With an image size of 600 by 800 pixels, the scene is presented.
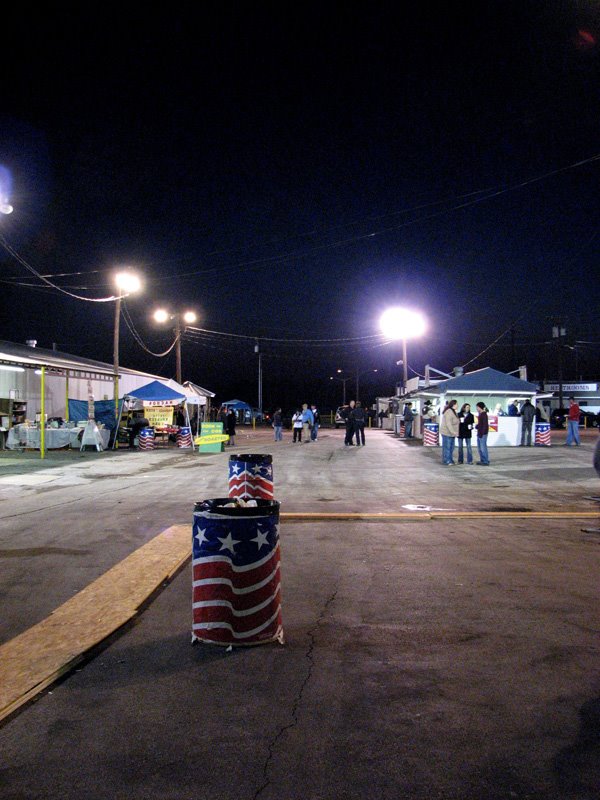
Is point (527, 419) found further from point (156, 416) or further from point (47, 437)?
point (47, 437)

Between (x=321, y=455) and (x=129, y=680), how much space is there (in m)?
19.0

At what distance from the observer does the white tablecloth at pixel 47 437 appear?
81.1 feet

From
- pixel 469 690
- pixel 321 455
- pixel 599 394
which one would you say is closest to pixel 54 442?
pixel 321 455

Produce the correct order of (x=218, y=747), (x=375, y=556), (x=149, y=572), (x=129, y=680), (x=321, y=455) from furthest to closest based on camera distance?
(x=321, y=455), (x=375, y=556), (x=149, y=572), (x=129, y=680), (x=218, y=747)

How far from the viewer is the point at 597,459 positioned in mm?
7621

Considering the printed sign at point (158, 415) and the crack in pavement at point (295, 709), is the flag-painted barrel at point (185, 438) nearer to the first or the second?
the printed sign at point (158, 415)

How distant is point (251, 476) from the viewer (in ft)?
30.5

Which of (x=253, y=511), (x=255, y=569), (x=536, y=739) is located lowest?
(x=536, y=739)

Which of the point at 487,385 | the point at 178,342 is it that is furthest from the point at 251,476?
the point at 178,342

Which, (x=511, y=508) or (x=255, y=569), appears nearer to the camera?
(x=255, y=569)

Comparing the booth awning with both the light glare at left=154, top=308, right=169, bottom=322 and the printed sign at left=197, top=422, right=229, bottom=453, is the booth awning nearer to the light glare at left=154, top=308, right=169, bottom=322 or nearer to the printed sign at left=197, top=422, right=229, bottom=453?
the printed sign at left=197, top=422, right=229, bottom=453

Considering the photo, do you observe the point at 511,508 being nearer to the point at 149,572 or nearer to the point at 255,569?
the point at 149,572

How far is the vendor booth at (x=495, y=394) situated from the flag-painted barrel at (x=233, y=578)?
23.6m

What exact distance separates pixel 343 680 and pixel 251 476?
5.52 metres
